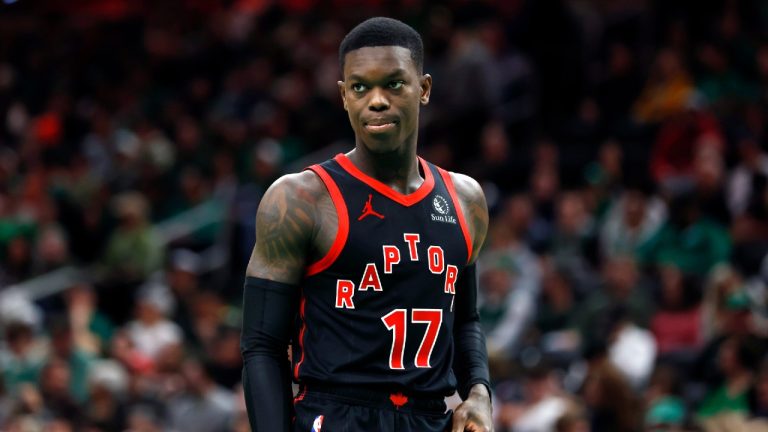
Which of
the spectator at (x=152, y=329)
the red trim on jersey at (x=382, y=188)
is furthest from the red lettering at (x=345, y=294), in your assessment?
the spectator at (x=152, y=329)

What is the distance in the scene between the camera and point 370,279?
4.40 m

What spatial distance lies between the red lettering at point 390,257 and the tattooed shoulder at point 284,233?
25 centimetres

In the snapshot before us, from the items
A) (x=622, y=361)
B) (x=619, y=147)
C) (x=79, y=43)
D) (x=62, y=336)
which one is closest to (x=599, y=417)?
(x=622, y=361)

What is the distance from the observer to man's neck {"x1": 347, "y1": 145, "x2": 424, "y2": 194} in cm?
457

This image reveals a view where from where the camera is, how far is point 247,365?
4.36 m

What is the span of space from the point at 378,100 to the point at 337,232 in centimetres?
45

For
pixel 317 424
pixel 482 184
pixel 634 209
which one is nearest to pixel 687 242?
pixel 634 209

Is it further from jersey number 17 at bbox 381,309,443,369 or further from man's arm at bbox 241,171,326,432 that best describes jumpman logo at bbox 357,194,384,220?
jersey number 17 at bbox 381,309,443,369

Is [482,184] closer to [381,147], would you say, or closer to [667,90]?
[667,90]

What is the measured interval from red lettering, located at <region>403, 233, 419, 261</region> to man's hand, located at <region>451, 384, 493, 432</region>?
1.80 ft

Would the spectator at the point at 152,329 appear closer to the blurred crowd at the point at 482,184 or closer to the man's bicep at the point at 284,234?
the blurred crowd at the point at 482,184

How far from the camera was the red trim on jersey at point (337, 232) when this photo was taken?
438 cm

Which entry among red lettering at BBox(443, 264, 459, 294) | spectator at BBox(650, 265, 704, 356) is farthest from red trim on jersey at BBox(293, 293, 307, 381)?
spectator at BBox(650, 265, 704, 356)

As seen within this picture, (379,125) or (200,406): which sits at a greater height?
(379,125)
